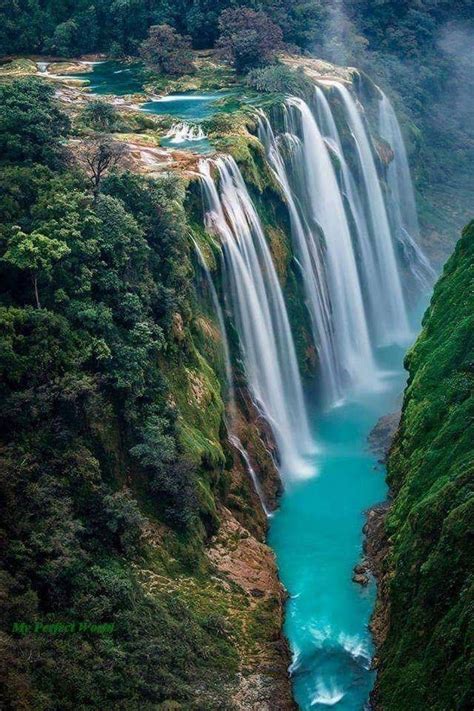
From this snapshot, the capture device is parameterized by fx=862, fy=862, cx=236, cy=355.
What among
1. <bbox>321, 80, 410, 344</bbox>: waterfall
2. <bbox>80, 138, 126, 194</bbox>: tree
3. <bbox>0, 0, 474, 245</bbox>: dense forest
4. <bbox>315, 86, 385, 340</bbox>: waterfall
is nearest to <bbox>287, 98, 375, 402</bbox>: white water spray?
<bbox>315, 86, 385, 340</bbox>: waterfall

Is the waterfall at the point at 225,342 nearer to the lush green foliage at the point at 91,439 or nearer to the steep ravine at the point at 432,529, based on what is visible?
the lush green foliage at the point at 91,439

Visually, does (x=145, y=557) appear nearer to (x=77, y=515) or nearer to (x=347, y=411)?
(x=77, y=515)

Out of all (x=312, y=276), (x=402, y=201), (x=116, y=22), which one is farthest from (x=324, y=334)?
(x=116, y=22)

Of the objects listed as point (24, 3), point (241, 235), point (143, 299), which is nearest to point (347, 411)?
point (241, 235)

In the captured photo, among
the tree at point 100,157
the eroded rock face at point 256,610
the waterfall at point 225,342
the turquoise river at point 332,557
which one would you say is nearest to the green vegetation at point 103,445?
the eroded rock face at point 256,610

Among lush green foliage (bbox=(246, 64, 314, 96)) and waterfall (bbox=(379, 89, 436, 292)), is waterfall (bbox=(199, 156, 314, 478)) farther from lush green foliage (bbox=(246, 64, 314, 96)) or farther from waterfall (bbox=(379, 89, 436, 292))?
waterfall (bbox=(379, 89, 436, 292))

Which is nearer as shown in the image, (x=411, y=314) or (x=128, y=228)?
(x=128, y=228)

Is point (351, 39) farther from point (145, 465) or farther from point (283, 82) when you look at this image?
point (145, 465)

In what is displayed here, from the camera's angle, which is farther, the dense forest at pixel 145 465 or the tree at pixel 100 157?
the tree at pixel 100 157
